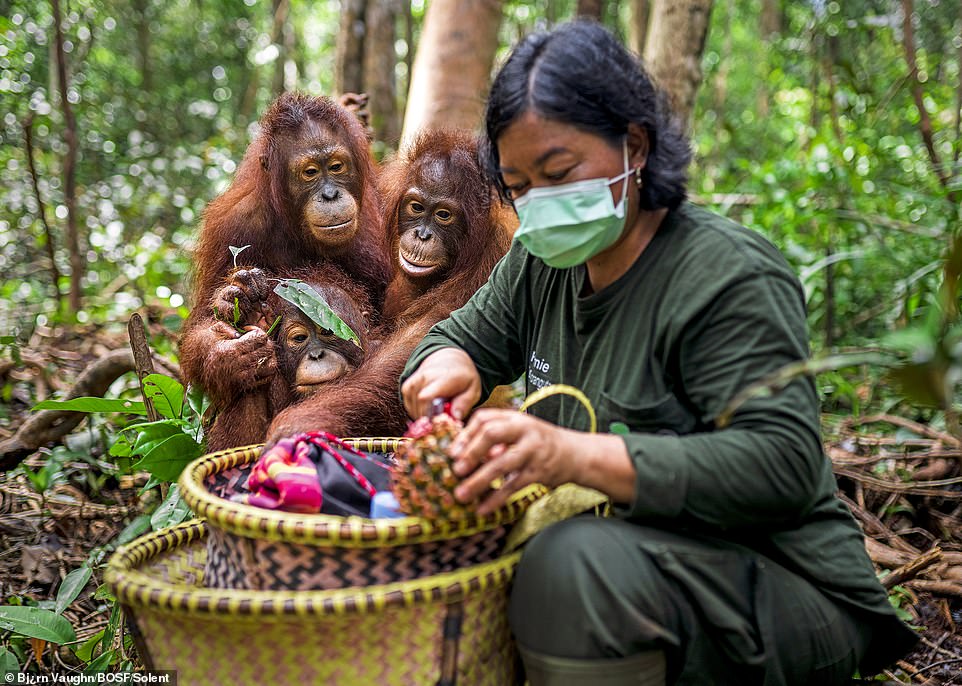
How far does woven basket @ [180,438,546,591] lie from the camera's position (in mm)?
1323

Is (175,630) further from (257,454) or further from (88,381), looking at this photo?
(88,381)

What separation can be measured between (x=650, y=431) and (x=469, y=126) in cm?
300

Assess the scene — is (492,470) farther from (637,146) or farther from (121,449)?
(121,449)

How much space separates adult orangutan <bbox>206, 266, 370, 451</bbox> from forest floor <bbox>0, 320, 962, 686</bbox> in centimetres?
56

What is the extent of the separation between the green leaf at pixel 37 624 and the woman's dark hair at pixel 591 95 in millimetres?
1451

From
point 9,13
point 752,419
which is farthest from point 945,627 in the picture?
point 9,13

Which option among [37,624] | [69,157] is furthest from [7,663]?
[69,157]

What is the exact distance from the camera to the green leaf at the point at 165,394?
2455mm

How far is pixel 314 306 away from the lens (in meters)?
2.43

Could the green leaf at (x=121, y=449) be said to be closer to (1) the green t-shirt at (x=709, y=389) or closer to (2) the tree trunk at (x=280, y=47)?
(1) the green t-shirt at (x=709, y=389)

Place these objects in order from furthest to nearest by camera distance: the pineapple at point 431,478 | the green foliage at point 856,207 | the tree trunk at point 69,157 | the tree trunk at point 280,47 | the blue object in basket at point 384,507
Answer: the tree trunk at point 280,47, the tree trunk at point 69,157, the green foliage at point 856,207, the blue object in basket at point 384,507, the pineapple at point 431,478

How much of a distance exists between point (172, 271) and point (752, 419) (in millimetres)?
4734

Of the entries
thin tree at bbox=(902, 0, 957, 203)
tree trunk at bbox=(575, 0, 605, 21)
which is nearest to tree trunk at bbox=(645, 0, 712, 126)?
tree trunk at bbox=(575, 0, 605, 21)

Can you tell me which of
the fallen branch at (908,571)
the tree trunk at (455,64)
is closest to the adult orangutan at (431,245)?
the fallen branch at (908,571)
